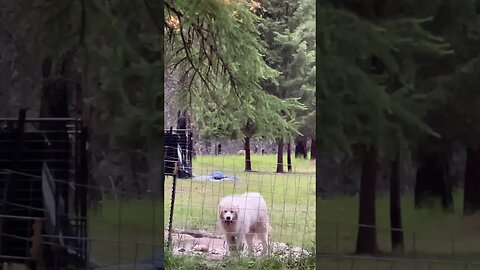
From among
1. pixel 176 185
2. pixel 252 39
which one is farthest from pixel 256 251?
pixel 252 39

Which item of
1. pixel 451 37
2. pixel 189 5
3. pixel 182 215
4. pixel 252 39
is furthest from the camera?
pixel 182 215

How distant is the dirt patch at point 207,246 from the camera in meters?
3.17

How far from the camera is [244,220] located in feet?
10.4

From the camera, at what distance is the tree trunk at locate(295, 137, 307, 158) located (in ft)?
10.2

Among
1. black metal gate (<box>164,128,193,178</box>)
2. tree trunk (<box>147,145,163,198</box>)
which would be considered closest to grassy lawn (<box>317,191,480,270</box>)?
tree trunk (<box>147,145,163,198</box>)

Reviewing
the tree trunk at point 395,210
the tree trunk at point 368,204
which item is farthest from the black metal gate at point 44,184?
the tree trunk at point 395,210

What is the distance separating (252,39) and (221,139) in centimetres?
61

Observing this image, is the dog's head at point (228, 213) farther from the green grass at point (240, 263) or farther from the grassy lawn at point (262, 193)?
the green grass at point (240, 263)

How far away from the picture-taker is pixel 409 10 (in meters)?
2.07

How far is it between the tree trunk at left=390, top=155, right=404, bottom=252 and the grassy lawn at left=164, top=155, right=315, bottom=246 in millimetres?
1000

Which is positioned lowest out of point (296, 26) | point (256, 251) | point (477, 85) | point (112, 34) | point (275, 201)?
point (256, 251)

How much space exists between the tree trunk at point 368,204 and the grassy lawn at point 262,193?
979 mm

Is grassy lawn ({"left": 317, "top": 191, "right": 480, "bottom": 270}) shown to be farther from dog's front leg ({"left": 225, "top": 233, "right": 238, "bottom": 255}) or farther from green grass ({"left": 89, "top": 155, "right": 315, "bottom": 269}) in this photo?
dog's front leg ({"left": 225, "top": 233, "right": 238, "bottom": 255})

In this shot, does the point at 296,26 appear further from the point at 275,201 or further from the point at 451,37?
the point at 451,37
